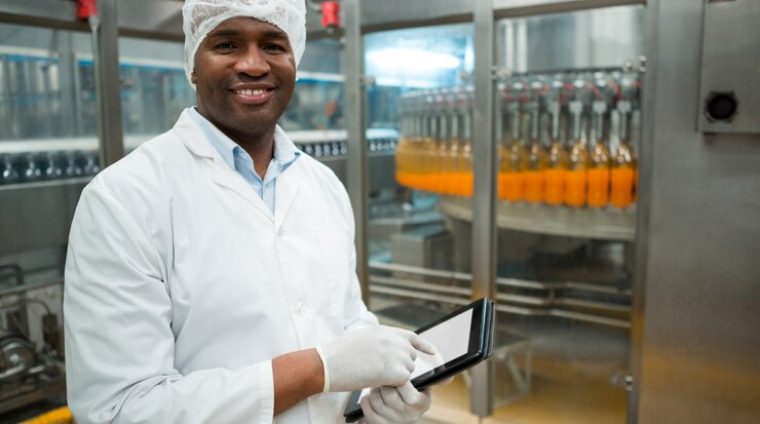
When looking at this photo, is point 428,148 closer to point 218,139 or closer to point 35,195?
point 35,195

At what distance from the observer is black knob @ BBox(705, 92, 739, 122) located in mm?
1623

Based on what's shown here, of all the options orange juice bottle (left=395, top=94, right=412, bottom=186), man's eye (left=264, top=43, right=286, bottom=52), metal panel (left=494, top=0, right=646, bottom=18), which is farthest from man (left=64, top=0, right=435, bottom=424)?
orange juice bottle (left=395, top=94, right=412, bottom=186)

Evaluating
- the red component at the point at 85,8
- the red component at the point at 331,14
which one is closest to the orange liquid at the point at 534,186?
the red component at the point at 331,14

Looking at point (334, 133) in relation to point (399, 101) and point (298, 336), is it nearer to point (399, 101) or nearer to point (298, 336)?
point (399, 101)

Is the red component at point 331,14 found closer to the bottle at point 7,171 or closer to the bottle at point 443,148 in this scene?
the bottle at point 443,148

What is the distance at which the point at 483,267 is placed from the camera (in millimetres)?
2137

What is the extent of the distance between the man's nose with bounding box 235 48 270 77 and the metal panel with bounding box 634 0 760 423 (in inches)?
46.7

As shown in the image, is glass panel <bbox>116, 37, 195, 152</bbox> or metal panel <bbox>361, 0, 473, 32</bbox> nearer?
metal panel <bbox>361, 0, 473, 32</bbox>

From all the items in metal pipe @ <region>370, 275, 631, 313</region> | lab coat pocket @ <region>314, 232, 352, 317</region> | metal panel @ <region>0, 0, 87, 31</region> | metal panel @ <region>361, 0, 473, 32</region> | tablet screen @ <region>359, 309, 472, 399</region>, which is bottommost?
metal pipe @ <region>370, 275, 631, 313</region>

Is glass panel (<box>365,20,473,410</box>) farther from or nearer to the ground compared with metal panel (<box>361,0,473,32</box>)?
nearer to the ground

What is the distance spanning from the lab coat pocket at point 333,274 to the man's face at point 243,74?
219 mm

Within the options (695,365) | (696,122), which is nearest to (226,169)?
(696,122)

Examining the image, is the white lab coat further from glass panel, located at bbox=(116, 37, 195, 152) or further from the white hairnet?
glass panel, located at bbox=(116, 37, 195, 152)

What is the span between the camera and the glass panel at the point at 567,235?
6.80ft
